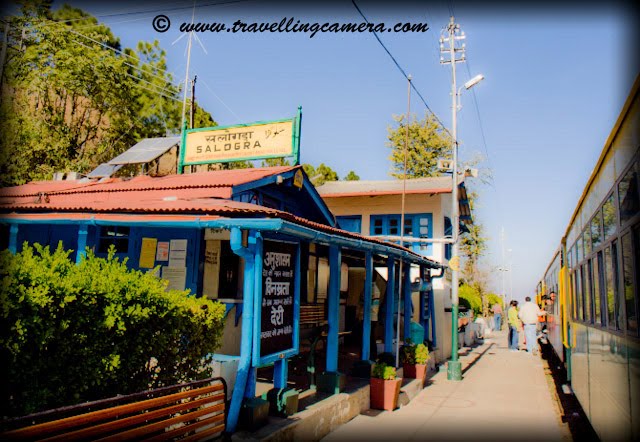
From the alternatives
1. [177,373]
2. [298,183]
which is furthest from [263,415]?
[298,183]

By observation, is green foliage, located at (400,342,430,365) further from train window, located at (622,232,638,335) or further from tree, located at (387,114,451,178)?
tree, located at (387,114,451,178)

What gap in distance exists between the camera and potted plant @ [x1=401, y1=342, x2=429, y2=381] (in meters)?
11.2

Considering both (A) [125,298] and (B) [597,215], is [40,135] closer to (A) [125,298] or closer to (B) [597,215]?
(A) [125,298]

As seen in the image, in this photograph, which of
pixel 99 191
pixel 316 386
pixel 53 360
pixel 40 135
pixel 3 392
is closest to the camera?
pixel 3 392

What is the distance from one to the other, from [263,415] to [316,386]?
2.31m

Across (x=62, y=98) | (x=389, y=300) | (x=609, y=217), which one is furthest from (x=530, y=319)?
(x=62, y=98)

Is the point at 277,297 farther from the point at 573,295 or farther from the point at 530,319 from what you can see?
the point at 530,319

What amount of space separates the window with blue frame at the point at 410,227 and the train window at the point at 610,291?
39.5 feet

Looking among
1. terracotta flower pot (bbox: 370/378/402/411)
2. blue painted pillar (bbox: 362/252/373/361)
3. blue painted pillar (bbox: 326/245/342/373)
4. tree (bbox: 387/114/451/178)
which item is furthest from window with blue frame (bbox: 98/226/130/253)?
tree (bbox: 387/114/451/178)

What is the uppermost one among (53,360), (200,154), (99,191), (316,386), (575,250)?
(200,154)

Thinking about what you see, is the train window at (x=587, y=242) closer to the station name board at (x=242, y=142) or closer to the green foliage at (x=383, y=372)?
the green foliage at (x=383, y=372)

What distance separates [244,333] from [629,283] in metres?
3.93

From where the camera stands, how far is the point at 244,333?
5.84 m

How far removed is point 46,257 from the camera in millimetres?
3941
